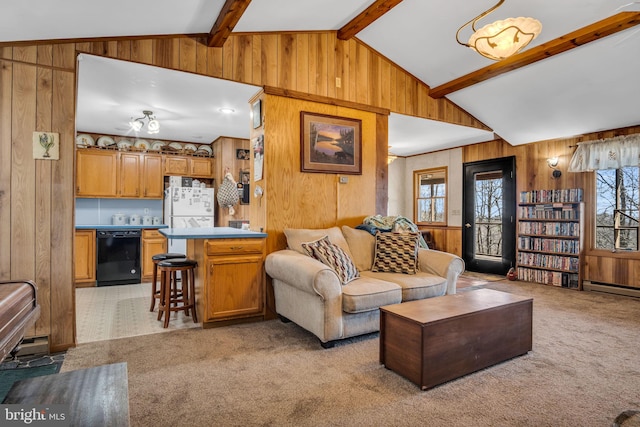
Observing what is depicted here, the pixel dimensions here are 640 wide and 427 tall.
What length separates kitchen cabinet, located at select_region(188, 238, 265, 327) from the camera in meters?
3.20

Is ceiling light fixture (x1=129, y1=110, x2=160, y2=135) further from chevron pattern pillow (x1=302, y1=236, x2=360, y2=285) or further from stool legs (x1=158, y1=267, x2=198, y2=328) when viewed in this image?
chevron pattern pillow (x1=302, y1=236, x2=360, y2=285)

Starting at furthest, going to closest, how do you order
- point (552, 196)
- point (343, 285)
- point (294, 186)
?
point (552, 196), point (294, 186), point (343, 285)

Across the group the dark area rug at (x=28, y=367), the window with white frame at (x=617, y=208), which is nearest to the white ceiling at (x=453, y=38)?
the window with white frame at (x=617, y=208)

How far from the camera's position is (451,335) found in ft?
7.18

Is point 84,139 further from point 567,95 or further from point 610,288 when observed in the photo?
point 610,288

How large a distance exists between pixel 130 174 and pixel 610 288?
7.25 m

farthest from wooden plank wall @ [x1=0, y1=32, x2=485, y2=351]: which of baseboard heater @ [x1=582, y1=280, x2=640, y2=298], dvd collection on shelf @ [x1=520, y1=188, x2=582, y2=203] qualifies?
baseboard heater @ [x1=582, y1=280, x2=640, y2=298]

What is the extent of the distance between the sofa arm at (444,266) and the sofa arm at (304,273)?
119 cm

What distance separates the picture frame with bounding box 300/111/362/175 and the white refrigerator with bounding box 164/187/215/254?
8.60 feet

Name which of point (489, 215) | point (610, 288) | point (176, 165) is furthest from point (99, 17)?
point (610, 288)

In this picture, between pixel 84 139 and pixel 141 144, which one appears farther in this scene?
pixel 141 144

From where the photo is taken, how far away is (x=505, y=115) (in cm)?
508

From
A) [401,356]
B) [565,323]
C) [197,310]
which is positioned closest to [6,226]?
[197,310]

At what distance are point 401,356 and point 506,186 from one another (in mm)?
4889
